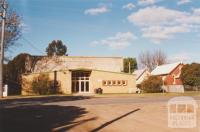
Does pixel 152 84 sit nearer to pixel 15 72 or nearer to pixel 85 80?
pixel 85 80

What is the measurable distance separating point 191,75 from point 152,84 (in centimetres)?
1176

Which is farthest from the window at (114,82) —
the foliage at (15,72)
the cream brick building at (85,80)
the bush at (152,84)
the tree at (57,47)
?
the tree at (57,47)

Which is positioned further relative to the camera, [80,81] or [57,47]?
[57,47]

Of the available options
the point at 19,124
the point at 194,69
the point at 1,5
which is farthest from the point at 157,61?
the point at 19,124

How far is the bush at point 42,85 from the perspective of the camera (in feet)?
178

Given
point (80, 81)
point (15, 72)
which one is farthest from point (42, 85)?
point (15, 72)

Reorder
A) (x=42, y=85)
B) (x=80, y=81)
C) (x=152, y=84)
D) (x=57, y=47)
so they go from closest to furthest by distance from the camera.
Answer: (x=42, y=85)
(x=152, y=84)
(x=80, y=81)
(x=57, y=47)

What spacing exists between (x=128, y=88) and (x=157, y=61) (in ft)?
187

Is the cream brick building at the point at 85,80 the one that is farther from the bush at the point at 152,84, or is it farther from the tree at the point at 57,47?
the tree at the point at 57,47

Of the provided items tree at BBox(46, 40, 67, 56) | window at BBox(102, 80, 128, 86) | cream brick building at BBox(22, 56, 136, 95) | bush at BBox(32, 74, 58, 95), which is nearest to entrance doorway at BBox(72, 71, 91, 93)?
cream brick building at BBox(22, 56, 136, 95)

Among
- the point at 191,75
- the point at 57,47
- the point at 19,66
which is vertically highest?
the point at 57,47

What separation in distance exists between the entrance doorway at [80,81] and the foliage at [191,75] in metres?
19.6

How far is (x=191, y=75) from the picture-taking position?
65062 millimetres

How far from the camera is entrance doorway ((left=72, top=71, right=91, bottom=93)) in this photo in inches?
2256
